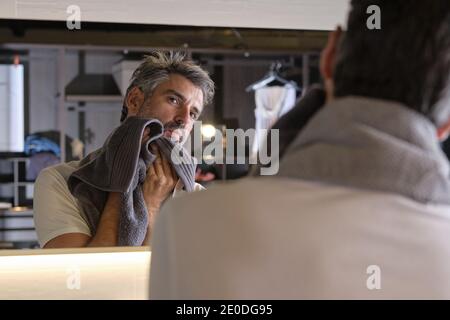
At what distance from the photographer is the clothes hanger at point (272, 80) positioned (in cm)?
379

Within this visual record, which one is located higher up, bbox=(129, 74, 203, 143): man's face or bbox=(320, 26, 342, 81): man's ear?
bbox=(320, 26, 342, 81): man's ear

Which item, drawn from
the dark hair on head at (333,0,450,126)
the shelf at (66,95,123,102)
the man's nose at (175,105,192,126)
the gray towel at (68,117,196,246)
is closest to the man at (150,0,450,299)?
the dark hair on head at (333,0,450,126)

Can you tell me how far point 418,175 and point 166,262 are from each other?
0.67ft

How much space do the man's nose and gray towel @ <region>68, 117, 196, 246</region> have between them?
0.29 feet

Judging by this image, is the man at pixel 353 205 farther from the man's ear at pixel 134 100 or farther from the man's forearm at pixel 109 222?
the man's ear at pixel 134 100

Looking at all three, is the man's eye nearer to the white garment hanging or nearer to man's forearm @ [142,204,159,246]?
man's forearm @ [142,204,159,246]

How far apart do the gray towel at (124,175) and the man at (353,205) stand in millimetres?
801

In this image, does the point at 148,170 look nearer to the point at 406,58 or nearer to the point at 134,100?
the point at 134,100

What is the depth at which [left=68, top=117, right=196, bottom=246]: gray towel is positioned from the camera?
131cm

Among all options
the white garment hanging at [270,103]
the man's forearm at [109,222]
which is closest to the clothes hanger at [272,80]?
the white garment hanging at [270,103]

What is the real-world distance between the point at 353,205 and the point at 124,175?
0.87 metres

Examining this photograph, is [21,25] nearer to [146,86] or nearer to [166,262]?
[146,86]

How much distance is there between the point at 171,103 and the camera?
1.45 metres
